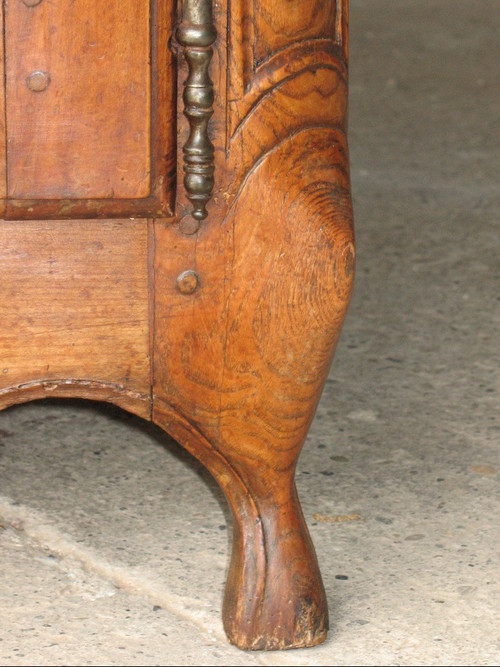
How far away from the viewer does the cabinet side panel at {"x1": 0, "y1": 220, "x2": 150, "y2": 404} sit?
3.38 ft

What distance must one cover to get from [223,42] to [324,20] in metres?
0.10

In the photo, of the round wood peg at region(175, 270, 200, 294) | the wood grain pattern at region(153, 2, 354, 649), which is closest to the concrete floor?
the wood grain pattern at region(153, 2, 354, 649)

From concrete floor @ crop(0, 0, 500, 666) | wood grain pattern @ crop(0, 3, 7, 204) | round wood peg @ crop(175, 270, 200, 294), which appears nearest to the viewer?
wood grain pattern @ crop(0, 3, 7, 204)

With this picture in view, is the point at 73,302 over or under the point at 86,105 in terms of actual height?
under

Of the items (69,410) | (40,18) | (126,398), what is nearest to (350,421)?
(69,410)

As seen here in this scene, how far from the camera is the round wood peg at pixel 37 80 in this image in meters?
0.96

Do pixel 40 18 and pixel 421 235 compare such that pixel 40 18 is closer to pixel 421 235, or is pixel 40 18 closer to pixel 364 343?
pixel 364 343

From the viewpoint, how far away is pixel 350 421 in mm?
1751

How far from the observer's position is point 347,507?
58.9 inches

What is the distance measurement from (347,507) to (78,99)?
0.70 m

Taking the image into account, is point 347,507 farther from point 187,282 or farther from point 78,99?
point 78,99

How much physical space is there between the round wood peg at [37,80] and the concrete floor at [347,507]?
56 cm

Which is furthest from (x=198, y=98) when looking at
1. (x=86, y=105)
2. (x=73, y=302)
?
(x=73, y=302)

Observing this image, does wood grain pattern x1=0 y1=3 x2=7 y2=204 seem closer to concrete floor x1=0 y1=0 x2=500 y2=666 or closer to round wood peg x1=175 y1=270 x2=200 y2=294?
round wood peg x1=175 y1=270 x2=200 y2=294
